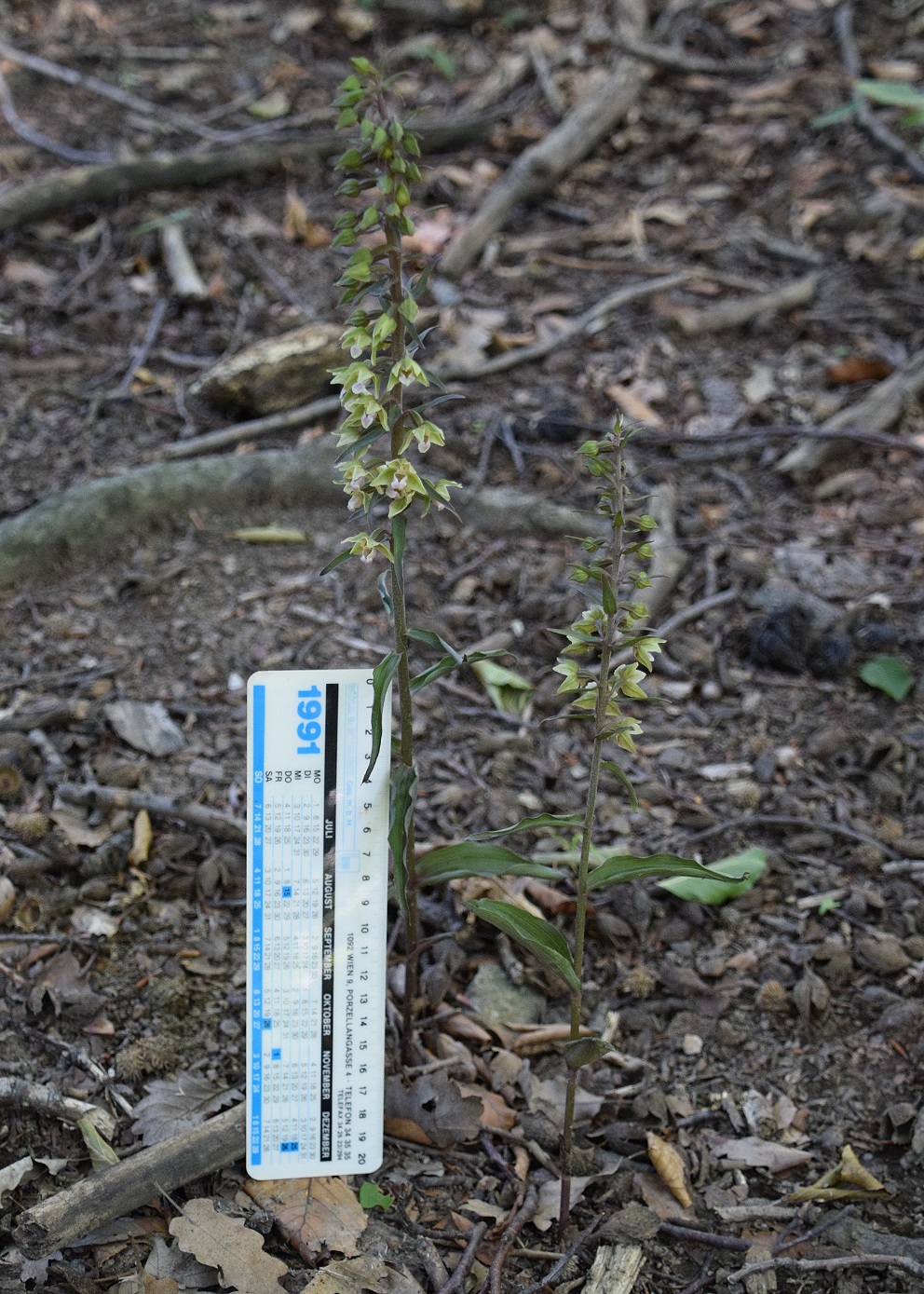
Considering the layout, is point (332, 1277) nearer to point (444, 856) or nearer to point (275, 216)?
point (444, 856)

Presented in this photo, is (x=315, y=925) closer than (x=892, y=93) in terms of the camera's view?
Yes

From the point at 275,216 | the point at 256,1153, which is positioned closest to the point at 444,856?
the point at 256,1153

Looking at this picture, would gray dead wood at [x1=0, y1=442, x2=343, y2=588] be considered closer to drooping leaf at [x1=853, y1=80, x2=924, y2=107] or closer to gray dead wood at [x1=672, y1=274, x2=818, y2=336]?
gray dead wood at [x1=672, y1=274, x2=818, y2=336]

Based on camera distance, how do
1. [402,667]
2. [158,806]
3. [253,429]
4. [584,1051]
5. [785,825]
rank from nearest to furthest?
[584,1051] < [402,667] < [158,806] < [785,825] < [253,429]

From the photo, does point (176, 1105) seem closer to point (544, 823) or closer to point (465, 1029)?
point (465, 1029)

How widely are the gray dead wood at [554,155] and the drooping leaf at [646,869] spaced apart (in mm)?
4250

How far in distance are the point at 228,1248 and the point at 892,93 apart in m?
6.48

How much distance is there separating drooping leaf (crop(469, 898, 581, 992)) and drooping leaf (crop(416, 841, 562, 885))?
0.10 meters

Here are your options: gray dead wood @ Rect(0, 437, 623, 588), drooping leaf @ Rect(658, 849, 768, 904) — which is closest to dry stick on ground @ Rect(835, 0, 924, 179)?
gray dead wood @ Rect(0, 437, 623, 588)

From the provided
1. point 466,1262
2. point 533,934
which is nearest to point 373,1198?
point 466,1262

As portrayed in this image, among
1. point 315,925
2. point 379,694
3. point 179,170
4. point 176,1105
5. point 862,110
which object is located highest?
point 862,110

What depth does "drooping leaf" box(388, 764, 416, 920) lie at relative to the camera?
2.18 m

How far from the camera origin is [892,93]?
20.2 ft

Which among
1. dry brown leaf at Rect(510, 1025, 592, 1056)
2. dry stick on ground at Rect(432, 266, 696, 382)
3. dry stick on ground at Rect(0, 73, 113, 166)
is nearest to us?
dry brown leaf at Rect(510, 1025, 592, 1056)
